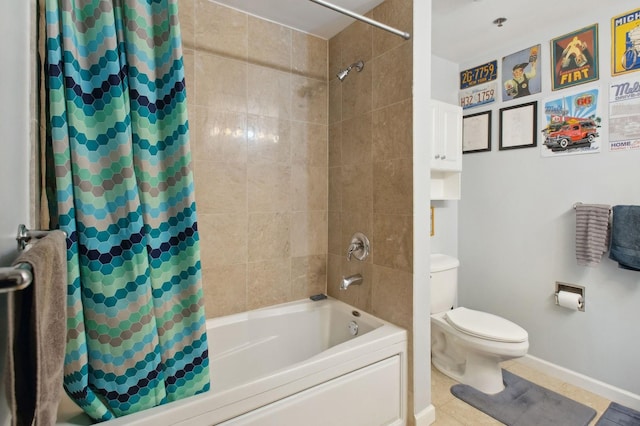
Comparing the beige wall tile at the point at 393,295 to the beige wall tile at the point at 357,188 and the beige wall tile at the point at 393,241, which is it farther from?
the beige wall tile at the point at 357,188

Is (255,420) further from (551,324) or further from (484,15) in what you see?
(484,15)

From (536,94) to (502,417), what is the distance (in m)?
2.21

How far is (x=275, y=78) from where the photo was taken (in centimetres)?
203

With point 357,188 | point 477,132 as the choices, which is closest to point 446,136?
point 477,132

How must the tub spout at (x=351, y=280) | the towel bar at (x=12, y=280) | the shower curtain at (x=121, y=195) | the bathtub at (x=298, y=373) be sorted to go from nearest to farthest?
the towel bar at (x=12, y=280) → the shower curtain at (x=121, y=195) → the bathtub at (x=298, y=373) → the tub spout at (x=351, y=280)

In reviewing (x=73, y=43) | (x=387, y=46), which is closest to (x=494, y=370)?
(x=387, y=46)

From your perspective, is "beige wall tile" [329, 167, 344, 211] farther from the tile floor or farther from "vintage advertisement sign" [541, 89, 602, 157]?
"vintage advertisement sign" [541, 89, 602, 157]

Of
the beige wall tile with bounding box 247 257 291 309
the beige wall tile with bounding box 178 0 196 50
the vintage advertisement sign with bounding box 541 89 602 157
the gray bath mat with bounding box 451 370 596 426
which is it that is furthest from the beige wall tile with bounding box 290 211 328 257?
the vintage advertisement sign with bounding box 541 89 602 157

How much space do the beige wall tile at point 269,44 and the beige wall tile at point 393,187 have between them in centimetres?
94

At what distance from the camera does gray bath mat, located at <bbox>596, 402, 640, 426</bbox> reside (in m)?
1.78

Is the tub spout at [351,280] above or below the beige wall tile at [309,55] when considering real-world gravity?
below

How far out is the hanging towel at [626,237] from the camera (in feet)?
5.92

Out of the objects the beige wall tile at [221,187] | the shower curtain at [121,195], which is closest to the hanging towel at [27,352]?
the shower curtain at [121,195]

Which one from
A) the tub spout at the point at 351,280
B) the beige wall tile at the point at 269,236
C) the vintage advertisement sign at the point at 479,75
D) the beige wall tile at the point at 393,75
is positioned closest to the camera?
the beige wall tile at the point at 393,75
